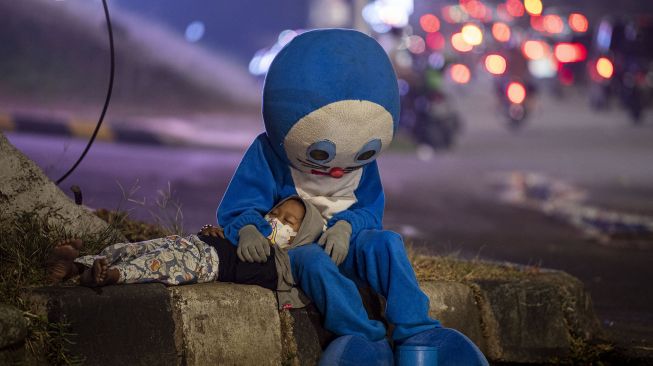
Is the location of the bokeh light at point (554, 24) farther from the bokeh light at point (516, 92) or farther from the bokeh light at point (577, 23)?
the bokeh light at point (516, 92)

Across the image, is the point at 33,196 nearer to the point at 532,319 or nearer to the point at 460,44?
the point at 532,319

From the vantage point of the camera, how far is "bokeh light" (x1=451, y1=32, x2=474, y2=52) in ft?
78.3

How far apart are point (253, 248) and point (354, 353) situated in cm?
51

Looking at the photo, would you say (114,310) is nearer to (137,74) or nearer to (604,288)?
(604,288)

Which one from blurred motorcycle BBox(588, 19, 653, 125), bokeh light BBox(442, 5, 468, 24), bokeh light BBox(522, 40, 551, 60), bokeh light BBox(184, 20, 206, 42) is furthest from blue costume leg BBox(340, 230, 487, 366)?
bokeh light BBox(442, 5, 468, 24)

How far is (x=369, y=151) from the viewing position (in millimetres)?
3967

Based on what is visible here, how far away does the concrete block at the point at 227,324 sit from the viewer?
141 inches

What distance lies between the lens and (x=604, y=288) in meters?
6.27

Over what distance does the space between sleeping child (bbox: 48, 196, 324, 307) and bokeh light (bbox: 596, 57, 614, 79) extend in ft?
55.4

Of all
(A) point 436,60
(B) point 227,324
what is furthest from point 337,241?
(A) point 436,60

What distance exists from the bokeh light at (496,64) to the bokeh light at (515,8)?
11175 millimetres

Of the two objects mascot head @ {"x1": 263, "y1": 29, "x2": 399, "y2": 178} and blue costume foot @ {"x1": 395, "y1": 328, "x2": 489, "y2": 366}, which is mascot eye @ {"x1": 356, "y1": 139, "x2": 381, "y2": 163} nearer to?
mascot head @ {"x1": 263, "y1": 29, "x2": 399, "y2": 178}

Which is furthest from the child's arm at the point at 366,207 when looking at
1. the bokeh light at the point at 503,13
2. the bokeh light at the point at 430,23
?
the bokeh light at the point at 503,13

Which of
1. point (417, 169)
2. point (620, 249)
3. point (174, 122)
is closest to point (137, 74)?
point (174, 122)
